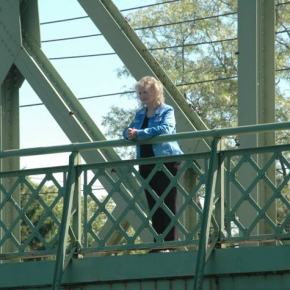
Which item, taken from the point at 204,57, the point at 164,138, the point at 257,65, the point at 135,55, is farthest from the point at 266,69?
the point at 204,57

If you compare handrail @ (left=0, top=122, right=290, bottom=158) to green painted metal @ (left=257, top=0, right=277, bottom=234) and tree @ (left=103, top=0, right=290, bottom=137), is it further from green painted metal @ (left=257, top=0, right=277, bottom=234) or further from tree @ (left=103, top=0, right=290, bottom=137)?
tree @ (left=103, top=0, right=290, bottom=137)

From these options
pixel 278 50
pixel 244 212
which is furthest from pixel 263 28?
pixel 278 50

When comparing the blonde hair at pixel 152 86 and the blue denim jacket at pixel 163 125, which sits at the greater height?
the blonde hair at pixel 152 86

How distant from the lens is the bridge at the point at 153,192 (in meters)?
7.62

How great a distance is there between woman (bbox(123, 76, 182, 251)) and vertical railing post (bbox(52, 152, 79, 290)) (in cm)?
54

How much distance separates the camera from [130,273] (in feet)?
26.3

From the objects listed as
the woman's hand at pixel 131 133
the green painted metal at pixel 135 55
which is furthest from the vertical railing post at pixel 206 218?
the green painted metal at pixel 135 55

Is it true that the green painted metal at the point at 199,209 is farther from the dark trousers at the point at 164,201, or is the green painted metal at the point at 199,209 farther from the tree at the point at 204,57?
the tree at the point at 204,57

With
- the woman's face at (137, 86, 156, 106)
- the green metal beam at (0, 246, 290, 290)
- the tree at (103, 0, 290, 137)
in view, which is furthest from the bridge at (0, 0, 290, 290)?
the tree at (103, 0, 290, 137)

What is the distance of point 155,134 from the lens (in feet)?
26.5

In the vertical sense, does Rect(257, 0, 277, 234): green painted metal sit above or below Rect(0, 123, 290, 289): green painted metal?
above

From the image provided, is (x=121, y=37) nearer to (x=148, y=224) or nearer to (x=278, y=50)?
(x=148, y=224)

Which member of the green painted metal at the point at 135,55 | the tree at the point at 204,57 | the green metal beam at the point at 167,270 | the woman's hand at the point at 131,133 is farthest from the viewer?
the tree at the point at 204,57

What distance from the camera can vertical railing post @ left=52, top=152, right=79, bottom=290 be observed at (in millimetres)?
8141
